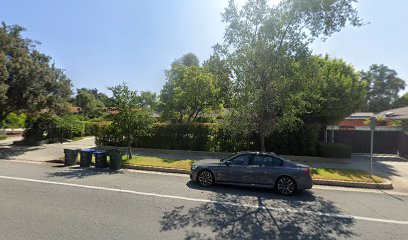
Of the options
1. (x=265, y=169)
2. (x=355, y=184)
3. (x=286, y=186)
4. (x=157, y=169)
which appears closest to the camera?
(x=286, y=186)

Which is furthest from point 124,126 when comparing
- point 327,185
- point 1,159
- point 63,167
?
point 327,185

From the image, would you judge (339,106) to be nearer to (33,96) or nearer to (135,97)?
(135,97)

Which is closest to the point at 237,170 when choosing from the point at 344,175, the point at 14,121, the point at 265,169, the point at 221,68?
the point at 265,169

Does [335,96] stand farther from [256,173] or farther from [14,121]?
[14,121]

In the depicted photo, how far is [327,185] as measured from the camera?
34.9ft

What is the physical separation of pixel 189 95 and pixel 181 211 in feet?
51.9

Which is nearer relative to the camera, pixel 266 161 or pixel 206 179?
pixel 266 161

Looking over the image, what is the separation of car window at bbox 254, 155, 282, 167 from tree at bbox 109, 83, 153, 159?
24.6 ft

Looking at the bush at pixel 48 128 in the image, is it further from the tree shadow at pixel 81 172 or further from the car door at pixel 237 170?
the car door at pixel 237 170

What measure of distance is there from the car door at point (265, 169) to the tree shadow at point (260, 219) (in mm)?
639

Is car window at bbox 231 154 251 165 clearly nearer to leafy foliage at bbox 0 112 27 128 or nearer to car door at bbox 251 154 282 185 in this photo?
car door at bbox 251 154 282 185

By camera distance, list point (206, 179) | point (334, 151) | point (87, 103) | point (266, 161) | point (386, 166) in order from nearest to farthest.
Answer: point (266, 161) < point (206, 179) < point (386, 166) < point (334, 151) < point (87, 103)

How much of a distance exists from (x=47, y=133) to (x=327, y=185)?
22207mm

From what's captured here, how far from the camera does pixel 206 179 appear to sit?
31.9ft
